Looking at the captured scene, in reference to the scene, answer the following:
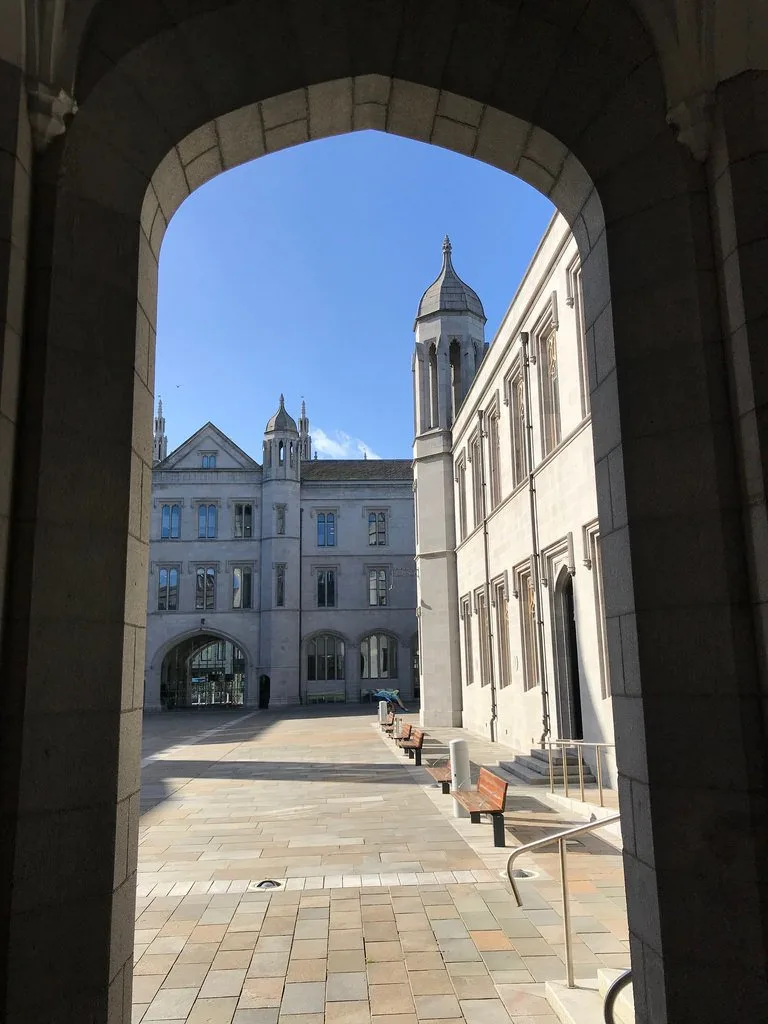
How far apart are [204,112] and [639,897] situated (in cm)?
403

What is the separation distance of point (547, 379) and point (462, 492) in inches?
395

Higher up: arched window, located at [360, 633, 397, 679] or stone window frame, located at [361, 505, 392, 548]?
stone window frame, located at [361, 505, 392, 548]

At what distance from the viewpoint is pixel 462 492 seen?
2531 cm

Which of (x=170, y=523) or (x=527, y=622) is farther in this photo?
(x=170, y=523)

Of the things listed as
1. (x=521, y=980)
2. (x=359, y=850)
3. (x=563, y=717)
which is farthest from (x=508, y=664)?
(x=521, y=980)

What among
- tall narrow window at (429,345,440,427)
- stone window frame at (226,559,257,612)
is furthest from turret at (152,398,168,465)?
tall narrow window at (429,345,440,427)

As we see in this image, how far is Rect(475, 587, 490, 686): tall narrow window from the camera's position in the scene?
70.0ft

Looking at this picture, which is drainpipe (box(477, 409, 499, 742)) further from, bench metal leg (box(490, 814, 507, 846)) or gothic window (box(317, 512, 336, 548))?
gothic window (box(317, 512, 336, 548))

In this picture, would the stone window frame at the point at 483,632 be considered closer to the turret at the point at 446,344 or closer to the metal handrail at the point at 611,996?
the turret at the point at 446,344

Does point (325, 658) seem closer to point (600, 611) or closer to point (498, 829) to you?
point (600, 611)

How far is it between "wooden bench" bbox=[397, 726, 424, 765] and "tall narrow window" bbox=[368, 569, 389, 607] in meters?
25.7

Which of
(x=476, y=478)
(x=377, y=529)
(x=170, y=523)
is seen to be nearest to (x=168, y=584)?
(x=170, y=523)

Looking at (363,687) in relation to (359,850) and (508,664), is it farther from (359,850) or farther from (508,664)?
(359,850)

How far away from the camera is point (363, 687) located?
4191 centimetres
